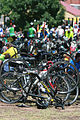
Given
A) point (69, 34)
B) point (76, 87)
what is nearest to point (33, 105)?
point (76, 87)

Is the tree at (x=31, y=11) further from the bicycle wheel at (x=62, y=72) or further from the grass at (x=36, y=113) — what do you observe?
the grass at (x=36, y=113)

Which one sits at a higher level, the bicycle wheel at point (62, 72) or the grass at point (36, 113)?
the bicycle wheel at point (62, 72)

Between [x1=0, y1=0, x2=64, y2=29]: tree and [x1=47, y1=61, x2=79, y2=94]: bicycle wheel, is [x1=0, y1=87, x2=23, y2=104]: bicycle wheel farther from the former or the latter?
[x1=0, y1=0, x2=64, y2=29]: tree

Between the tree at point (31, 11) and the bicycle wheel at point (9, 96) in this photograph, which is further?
the tree at point (31, 11)

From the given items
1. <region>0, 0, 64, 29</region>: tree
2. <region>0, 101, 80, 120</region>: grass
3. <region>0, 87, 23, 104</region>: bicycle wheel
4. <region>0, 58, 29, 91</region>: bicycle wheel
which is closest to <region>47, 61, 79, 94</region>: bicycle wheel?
<region>0, 101, 80, 120</region>: grass

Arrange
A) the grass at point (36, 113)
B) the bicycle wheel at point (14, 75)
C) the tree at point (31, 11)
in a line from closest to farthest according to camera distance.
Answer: the grass at point (36, 113) → the bicycle wheel at point (14, 75) → the tree at point (31, 11)

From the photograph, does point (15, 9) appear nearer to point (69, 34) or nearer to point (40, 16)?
point (40, 16)

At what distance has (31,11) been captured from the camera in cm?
3189

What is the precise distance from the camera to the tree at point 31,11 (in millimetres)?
31359

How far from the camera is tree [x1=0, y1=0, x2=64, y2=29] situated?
1235 inches

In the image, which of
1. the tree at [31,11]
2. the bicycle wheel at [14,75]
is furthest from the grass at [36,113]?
the tree at [31,11]

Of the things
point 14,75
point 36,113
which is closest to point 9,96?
point 14,75

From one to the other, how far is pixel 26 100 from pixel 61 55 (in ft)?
5.62

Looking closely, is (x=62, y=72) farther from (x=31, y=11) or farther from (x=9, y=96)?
(x=31, y=11)
